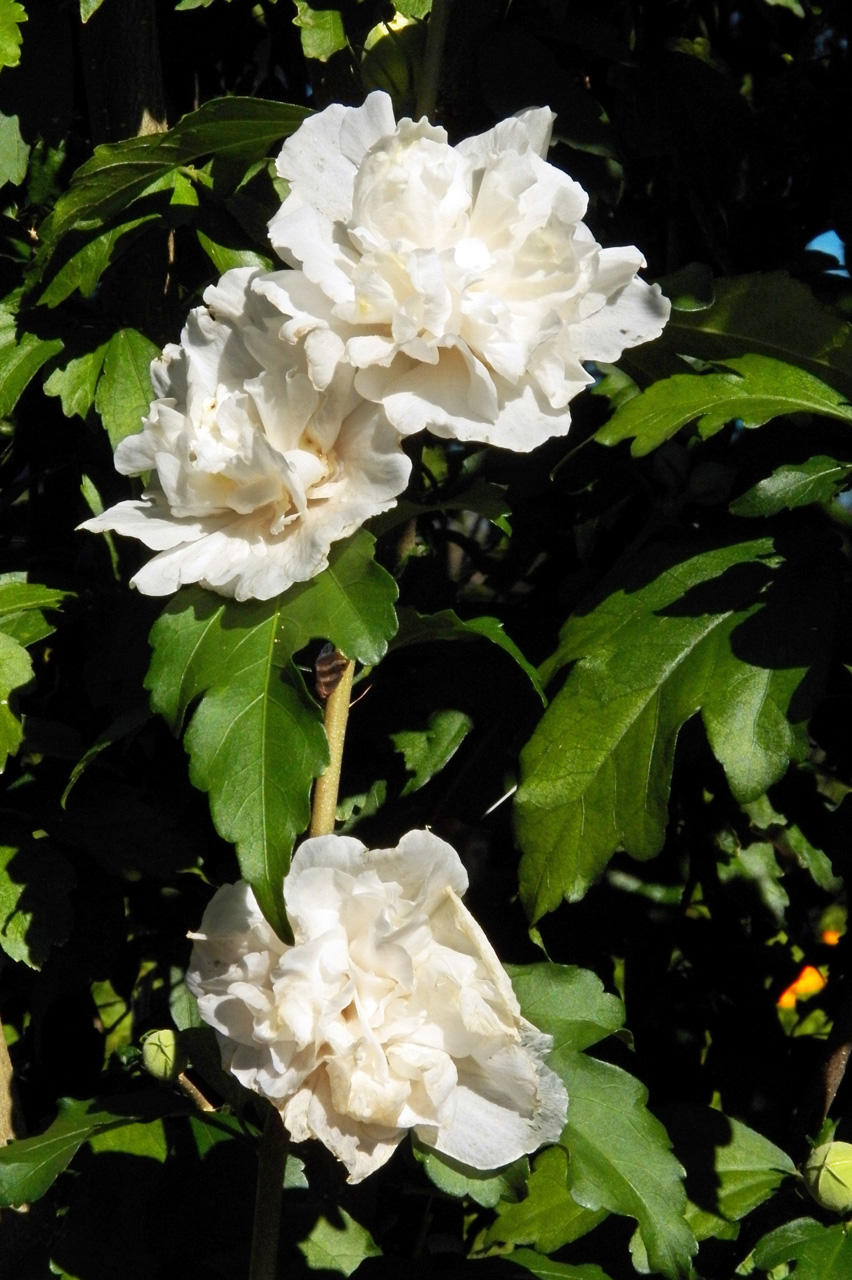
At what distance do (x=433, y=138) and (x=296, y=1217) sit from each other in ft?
3.18

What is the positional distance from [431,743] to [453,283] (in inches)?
20.7

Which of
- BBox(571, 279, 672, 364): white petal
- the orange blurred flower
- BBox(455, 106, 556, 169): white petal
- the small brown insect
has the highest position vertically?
BBox(455, 106, 556, 169): white petal

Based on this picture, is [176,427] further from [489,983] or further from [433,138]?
[489,983]

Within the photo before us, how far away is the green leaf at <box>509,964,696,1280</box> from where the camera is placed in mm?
960

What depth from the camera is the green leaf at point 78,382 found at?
1.18 m

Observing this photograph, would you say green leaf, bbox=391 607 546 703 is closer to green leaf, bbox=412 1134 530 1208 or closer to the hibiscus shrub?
the hibiscus shrub

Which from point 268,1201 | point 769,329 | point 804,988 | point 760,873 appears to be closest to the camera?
point 268,1201

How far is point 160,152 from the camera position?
1002 mm

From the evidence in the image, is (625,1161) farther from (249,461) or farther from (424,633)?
(249,461)

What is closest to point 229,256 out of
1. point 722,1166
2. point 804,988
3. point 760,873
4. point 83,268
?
point 83,268

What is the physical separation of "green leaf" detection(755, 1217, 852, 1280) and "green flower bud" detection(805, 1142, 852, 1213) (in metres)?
0.02

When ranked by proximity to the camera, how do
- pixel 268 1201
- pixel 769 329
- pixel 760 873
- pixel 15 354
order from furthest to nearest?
Result: 1. pixel 760 873
2. pixel 15 354
3. pixel 769 329
4. pixel 268 1201

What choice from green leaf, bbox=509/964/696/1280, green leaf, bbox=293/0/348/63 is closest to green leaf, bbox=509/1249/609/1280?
green leaf, bbox=509/964/696/1280

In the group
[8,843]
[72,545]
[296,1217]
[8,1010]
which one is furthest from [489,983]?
[8,1010]
